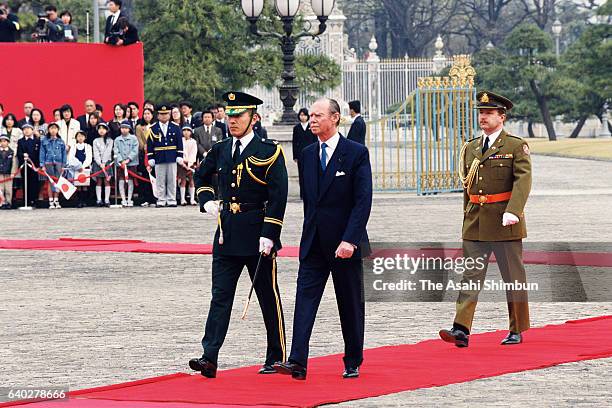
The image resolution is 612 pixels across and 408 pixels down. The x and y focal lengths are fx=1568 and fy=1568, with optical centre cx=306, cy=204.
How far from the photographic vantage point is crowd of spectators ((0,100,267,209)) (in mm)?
26422

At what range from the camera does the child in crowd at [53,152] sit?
26234 mm

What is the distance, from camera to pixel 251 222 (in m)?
9.94

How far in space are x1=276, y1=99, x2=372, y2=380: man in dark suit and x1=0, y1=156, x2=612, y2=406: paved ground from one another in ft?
2.69

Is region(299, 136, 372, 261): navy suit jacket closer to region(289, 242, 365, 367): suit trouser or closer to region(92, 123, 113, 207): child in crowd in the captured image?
region(289, 242, 365, 367): suit trouser

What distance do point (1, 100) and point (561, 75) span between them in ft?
111

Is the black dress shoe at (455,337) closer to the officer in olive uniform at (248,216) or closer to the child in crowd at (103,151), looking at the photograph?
the officer in olive uniform at (248,216)

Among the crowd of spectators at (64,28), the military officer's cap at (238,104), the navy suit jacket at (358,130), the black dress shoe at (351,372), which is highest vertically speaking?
the crowd of spectators at (64,28)

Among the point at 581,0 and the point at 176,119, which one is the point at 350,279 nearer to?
the point at 176,119

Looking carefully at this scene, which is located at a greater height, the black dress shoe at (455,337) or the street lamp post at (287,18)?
the street lamp post at (287,18)

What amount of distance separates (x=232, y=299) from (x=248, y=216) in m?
0.54

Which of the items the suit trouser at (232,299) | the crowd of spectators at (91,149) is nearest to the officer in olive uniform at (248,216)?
the suit trouser at (232,299)

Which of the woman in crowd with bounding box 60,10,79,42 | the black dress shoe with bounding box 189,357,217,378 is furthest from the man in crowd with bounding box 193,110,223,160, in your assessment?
the black dress shoe with bounding box 189,357,217,378

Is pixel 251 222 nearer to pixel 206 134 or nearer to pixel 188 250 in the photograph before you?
pixel 188 250

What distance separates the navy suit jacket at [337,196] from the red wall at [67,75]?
63.9 ft
